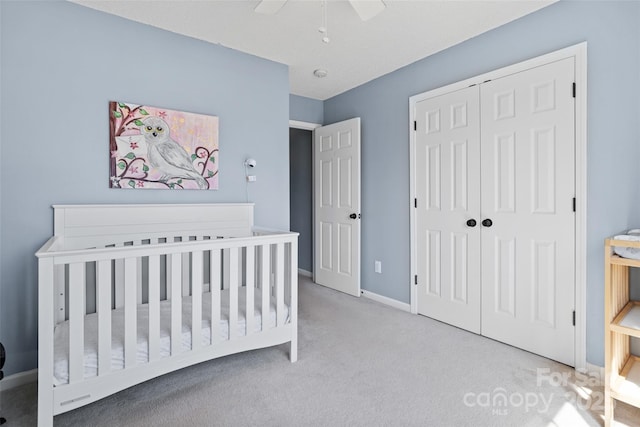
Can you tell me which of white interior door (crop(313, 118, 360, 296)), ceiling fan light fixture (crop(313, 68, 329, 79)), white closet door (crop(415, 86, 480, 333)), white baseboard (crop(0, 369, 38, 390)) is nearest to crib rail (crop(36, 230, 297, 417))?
white baseboard (crop(0, 369, 38, 390))

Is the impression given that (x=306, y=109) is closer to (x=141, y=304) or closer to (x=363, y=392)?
(x=141, y=304)

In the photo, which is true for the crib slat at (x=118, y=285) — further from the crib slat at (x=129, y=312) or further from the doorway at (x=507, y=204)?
the doorway at (x=507, y=204)

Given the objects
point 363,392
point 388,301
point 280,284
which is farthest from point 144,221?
point 388,301

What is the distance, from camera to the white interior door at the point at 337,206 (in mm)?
3498

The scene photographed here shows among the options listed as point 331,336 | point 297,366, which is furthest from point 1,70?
point 331,336

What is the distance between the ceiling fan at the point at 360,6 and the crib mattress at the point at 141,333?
5.96 feet

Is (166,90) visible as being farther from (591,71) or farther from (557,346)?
(557,346)

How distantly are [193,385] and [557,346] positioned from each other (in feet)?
7.42

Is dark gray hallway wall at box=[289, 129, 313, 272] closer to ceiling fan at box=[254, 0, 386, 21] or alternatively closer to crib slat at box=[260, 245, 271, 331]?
crib slat at box=[260, 245, 271, 331]

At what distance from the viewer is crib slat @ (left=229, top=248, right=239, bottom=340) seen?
6.13 feet

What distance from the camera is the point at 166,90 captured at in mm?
2385

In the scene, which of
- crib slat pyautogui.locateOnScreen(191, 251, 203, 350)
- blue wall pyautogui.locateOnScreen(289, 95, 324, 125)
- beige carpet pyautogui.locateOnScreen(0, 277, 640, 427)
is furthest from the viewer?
blue wall pyautogui.locateOnScreen(289, 95, 324, 125)

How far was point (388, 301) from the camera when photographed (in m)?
3.23

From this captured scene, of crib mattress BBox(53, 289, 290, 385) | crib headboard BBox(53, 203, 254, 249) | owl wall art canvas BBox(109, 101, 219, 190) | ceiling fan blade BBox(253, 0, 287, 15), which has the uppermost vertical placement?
ceiling fan blade BBox(253, 0, 287, 15)
